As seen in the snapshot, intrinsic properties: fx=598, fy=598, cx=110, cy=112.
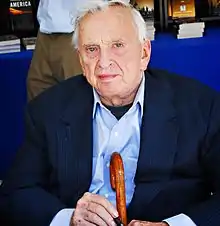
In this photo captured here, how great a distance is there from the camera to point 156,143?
1.85 meters

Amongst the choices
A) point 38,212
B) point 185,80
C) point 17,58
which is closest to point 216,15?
point 17,58

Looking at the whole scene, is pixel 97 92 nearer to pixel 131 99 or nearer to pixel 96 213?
pixel 131 99

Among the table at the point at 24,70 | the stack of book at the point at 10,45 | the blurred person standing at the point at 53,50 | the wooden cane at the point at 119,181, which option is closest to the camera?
the wooden cane at the point at 119,181

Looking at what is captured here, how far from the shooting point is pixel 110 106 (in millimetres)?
1940

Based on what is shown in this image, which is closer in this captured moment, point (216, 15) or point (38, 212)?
point (38, 212)

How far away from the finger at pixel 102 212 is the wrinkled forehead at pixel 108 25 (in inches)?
19.6

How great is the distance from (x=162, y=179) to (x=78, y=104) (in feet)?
1.21

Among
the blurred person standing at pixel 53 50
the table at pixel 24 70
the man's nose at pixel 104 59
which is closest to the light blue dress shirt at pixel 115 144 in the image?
the man's nose at pixel 104 59

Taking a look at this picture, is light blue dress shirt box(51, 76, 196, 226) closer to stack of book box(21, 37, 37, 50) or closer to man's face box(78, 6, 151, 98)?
man's face box(78, 6, 151, 98)

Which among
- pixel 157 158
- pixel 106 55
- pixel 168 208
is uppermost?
pixel 106 55

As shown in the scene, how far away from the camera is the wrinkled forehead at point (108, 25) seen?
180 centimetres

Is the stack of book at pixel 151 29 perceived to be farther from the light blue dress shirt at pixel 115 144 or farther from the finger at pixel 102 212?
the finger at pixel 102 212

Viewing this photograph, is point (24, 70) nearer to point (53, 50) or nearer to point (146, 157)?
point (53, 50)

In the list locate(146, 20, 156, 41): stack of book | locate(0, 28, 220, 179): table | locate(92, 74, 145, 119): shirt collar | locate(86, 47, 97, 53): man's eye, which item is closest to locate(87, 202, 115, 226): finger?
locate(92, 74, 145, 119): shirt collar
